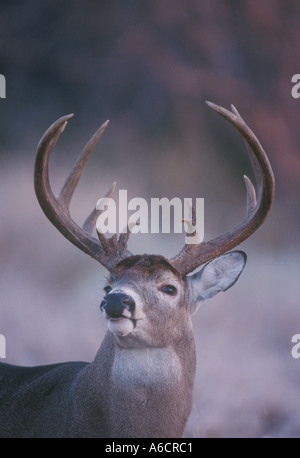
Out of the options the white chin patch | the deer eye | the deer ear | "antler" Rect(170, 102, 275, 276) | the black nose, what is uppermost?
"antler" Rect(170, 102, 275, 276)

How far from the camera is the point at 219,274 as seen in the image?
9.32ft

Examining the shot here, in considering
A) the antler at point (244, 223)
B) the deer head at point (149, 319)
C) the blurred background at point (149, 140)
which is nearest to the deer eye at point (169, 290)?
the deer head at point (149, 319)

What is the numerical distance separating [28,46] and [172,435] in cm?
304

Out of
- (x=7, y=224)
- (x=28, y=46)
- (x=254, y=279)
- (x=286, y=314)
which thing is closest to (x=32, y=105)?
(x=28, y=46)

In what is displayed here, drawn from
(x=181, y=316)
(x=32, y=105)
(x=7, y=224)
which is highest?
(x=32, y=105)

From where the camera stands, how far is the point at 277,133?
15.0ft

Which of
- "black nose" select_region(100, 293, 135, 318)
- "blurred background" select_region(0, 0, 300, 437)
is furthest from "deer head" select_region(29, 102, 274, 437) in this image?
"blurred background" select_region(0, 0, 300, 437)

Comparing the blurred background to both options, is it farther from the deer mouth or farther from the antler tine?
the deer mouth

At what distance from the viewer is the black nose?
7.87 feet

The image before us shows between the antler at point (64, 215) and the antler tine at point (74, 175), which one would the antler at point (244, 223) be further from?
the antler tine at point (74, 175)

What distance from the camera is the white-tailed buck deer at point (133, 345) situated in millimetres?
2561

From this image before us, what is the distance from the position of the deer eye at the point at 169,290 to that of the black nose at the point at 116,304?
0.81 feet

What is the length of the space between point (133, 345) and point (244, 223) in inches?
29.8

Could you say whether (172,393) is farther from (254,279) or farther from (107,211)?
(254,279)
